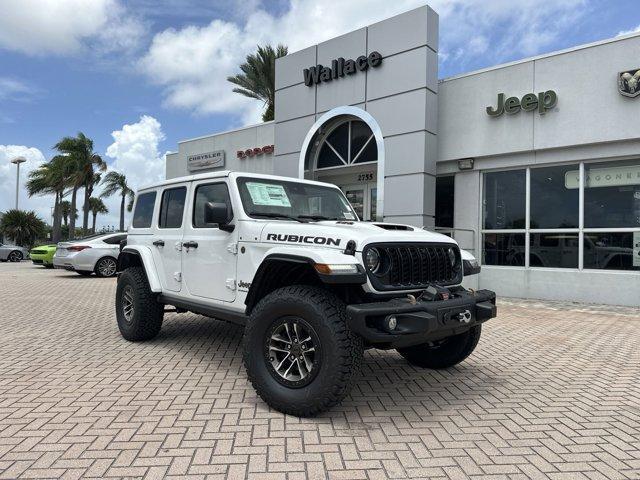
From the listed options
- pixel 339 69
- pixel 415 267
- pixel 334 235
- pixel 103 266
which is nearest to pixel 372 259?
pixel 334 235

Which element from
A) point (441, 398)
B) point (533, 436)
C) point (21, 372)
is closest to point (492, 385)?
point (441, 398)

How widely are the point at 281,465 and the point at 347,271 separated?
4.30 ft

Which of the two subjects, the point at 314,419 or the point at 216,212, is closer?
the point at 314,419

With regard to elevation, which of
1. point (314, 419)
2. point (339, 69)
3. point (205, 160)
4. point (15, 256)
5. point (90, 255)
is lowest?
point (314, 419)

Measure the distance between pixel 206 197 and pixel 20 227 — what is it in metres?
34.9

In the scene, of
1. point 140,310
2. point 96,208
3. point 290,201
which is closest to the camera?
point 290,201

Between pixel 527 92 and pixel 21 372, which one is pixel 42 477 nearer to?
pixel 21 372

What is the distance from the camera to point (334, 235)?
146 inches

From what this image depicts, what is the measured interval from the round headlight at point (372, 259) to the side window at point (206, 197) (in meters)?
1.58

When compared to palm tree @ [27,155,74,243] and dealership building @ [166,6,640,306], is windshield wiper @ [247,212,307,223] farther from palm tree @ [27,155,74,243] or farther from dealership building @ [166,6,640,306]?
palm tree @ [27,155,74,243]

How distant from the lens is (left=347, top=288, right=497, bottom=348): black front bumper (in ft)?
10.9

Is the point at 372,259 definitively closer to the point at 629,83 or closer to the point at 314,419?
the point at 314,419

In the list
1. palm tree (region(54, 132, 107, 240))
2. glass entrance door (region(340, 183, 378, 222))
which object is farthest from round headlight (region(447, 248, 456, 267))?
palm tree (region(54, 132, 107, 240))

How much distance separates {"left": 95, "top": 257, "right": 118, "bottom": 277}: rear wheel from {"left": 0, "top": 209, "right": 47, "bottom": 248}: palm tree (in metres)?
23.1
